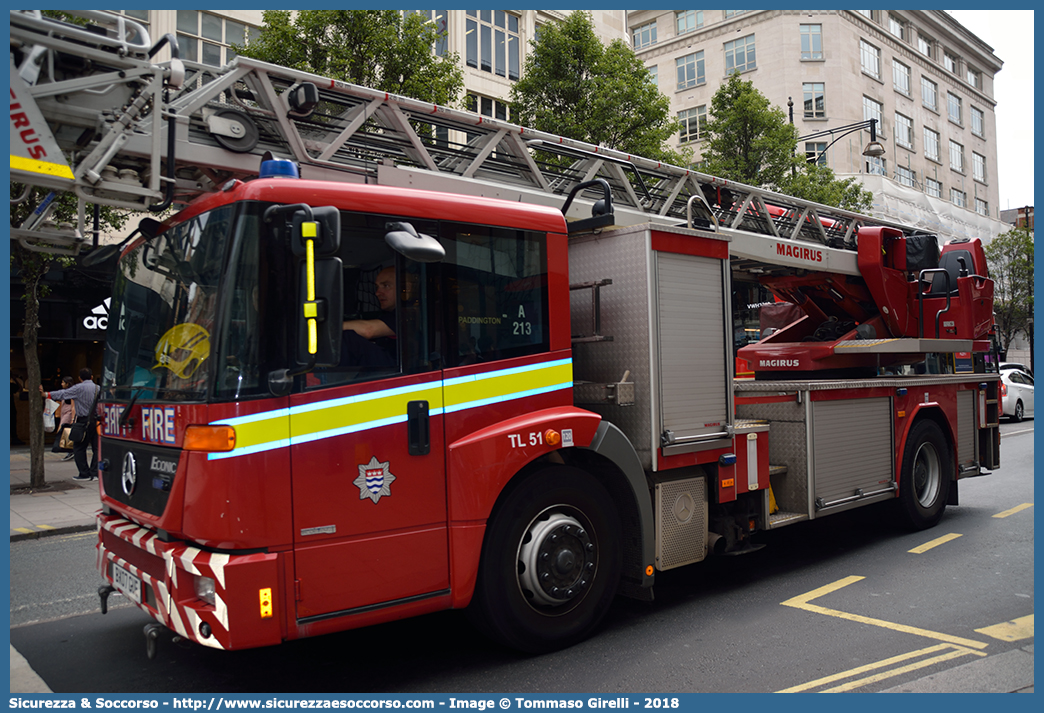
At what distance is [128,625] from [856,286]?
25.6ft

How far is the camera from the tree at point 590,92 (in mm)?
16062

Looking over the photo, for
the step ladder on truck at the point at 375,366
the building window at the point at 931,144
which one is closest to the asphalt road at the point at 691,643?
the step ladder on truck at the point at 375,366

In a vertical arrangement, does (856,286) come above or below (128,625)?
above

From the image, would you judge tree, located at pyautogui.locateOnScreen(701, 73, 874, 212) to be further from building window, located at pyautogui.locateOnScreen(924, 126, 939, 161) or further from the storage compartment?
building window, located at pyautogui.locateOnScreen(924, 126, 939, 161)

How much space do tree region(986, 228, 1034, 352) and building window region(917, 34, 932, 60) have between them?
16.2m

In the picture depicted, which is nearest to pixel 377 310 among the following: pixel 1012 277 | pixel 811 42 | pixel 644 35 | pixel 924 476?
pixel 924 476

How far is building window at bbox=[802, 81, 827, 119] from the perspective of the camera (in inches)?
1623

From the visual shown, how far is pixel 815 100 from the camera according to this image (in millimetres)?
41531

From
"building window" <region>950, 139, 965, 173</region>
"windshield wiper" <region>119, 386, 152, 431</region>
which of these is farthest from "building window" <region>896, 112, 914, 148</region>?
"windshield wiper" <region>119, 386, 152, 431</region>

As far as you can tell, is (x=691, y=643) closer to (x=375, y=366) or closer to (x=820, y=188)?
(x=375, y=366)

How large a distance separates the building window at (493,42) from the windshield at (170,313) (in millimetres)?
21225

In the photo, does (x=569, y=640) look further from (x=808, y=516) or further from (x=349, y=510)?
(x=808, y=516)

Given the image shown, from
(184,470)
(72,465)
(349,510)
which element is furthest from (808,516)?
(72,465)

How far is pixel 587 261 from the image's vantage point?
5.43 meters
